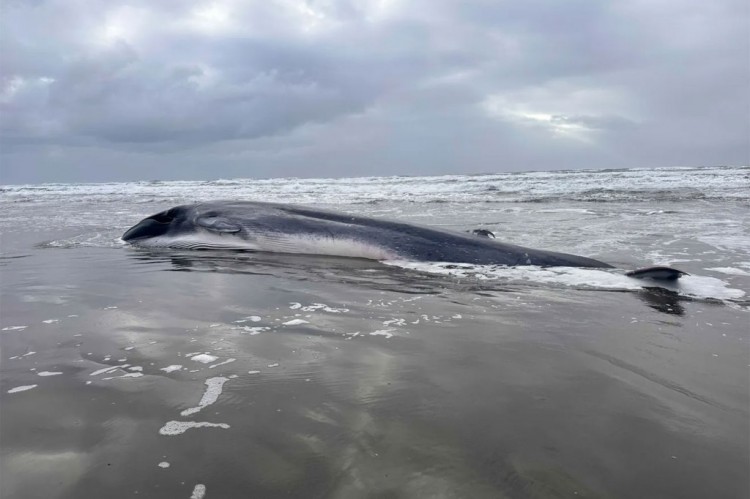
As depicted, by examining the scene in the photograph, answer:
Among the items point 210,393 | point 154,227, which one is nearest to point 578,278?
point 210,393

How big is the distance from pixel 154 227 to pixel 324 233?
2746mm

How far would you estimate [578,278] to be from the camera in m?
5.29

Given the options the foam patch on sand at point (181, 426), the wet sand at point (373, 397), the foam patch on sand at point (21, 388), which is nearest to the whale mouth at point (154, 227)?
the wet sand at point (373, 397)

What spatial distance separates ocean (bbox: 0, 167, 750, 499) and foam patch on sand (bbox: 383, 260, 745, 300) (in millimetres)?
44

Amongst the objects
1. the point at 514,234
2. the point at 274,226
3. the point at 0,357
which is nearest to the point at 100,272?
the point at 274,226

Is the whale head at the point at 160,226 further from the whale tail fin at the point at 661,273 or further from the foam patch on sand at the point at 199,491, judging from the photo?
the foam patch on sand at the point at 199,491

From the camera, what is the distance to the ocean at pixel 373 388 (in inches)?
69.4

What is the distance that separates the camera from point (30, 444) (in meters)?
1.96

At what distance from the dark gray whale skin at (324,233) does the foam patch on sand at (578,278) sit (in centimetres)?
22

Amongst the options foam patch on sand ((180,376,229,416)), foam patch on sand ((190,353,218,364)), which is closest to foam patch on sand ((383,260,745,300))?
foam patch on sand ((190,353,218,364))

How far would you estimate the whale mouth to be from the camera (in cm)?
749

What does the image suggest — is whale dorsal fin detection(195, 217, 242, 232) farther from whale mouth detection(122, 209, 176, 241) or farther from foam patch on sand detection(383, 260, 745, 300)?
foam patch on sand detection(383, 260, 745, 300)

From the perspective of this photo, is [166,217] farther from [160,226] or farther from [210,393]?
[210,393]

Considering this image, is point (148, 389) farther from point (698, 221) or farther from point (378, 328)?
point (698, 221)
